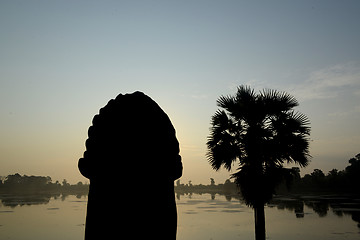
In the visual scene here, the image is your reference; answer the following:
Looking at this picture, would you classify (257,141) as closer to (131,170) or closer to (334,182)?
(131,170)

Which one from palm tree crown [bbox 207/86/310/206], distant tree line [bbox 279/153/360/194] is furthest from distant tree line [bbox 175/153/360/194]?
palm tree crown [bbox 207/86/310/206]

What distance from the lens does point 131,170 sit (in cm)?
→ 380

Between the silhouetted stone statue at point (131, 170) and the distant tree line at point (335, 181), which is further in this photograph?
the distant tree line at point (335, 181)

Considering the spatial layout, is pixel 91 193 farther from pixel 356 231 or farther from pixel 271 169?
pixel 356 231

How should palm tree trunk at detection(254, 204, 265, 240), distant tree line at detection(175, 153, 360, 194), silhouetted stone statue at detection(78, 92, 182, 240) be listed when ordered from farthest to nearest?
distant tree line at detection(175, 153, 360, 194), palm tree trunk at detection(254, 204, 265, 240), silhouetted stone statue at detection(78, 92, 182, 240)

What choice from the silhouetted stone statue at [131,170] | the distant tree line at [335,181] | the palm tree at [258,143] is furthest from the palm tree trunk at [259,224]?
the distant tree line at [335,181]

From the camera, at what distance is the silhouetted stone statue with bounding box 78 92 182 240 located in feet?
12.1

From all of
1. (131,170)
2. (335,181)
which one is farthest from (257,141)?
(335,181)

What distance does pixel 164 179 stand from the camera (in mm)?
3906

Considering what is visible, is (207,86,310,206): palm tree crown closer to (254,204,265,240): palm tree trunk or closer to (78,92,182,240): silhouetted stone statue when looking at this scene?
(254,204,265,240): palm tree trunk

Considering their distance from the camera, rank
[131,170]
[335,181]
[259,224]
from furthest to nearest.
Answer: [335,181]
[259,224]
[131,170]

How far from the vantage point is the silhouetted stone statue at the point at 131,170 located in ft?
12.1

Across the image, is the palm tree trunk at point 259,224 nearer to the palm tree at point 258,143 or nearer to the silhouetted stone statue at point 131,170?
the palm tree at point 258,143

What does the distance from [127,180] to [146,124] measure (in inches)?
29.0
